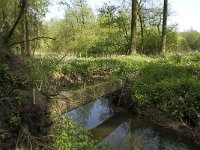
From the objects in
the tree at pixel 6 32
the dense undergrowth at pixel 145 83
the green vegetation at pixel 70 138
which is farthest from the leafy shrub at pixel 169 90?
the tree at pixel 6 32

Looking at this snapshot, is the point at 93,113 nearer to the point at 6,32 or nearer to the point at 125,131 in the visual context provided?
the point at 125,131

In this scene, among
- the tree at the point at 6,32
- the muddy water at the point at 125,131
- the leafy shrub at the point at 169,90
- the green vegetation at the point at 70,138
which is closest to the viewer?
the green vegetation at the point at 70,138

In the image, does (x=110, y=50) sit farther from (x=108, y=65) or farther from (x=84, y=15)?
(x=108, y=65)

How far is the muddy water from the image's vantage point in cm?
860

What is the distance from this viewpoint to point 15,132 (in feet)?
16.9

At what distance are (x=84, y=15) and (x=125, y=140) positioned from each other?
38.2 meters

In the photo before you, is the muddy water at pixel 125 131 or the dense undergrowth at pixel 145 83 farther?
the muddy water at pixel 125 131

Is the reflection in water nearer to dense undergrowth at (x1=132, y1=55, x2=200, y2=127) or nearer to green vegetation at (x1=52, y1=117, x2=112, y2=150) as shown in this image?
dense undergrowth at (x1=132, y1=55, x2=200, y2=127)

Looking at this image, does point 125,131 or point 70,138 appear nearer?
point 70,138

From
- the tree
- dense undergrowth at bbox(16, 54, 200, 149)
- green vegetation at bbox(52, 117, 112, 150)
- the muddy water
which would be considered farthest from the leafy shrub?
the tree

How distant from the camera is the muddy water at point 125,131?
28.2 feet

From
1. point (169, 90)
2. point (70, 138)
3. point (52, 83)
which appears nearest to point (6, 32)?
point (70, 138)

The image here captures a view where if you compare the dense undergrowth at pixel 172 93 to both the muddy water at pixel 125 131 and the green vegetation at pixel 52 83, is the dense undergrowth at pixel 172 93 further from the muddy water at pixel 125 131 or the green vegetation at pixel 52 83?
the muddy water at pixel 125 131

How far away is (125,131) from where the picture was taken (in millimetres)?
9859
